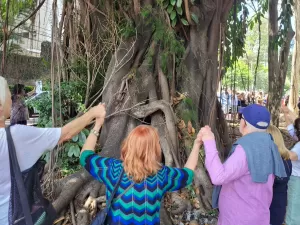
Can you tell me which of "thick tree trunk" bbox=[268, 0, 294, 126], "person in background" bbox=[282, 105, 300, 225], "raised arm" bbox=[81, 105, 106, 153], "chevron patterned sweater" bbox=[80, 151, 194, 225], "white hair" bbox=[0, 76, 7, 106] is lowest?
"person in background" bbox=[282, 105, 300, 225]

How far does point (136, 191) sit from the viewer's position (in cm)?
185

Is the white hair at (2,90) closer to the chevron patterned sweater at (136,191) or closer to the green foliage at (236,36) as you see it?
the chevron patterned sweater at (136,191)

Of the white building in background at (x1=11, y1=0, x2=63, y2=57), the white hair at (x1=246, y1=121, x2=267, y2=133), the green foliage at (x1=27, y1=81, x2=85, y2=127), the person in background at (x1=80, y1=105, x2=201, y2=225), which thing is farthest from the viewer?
the white building in background at (x1=11, y1=0, x2=63, y2=57)

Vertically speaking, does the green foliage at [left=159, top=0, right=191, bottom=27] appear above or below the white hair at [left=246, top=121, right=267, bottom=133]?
above

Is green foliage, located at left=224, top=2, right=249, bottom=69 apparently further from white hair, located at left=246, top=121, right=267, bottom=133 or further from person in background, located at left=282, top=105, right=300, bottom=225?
white hair, located at left=246, top=121, right=267, bottom=133

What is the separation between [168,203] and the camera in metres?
3.82

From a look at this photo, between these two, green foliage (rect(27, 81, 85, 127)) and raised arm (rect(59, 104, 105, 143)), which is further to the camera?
green foliage (rect(27, 81, 85, 127))

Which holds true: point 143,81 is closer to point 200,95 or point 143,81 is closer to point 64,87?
point 200,95

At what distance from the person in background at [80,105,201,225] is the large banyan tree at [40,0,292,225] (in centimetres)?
185

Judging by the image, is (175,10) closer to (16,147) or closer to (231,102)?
(231,102)

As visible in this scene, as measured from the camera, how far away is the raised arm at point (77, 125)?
184 cm

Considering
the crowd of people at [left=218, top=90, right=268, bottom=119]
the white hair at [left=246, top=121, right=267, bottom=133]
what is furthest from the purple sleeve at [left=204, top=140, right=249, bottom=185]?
the crowd of people at [left=218, top=90, right=268, bottom=119]

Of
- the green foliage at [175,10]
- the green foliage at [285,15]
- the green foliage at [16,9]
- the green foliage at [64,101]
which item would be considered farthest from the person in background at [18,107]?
the green foliage at [285,15]

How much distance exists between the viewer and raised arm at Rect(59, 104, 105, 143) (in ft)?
6.03
